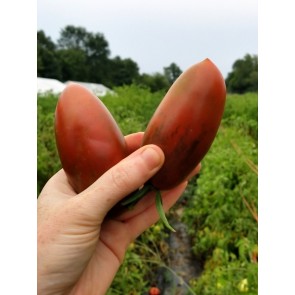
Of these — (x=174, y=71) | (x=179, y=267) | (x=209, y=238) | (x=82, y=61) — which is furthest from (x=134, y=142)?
(x=82, y=61)

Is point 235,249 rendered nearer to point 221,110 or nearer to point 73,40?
point 221,110

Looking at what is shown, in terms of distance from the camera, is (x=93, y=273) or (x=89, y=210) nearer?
(x=89, y=210)

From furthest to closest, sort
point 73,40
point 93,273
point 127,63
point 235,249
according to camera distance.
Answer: point 73,40 → point 127,63 → point 235,249 → point 93,273

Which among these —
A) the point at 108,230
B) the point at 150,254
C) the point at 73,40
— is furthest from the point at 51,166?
the point at 73,40

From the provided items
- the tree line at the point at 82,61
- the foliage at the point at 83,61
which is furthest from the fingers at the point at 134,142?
the foliage at the point at 83,61

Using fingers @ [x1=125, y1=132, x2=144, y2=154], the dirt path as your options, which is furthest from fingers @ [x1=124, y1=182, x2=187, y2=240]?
the dirt path

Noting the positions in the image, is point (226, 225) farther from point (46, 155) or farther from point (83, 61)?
point (83, 61)
